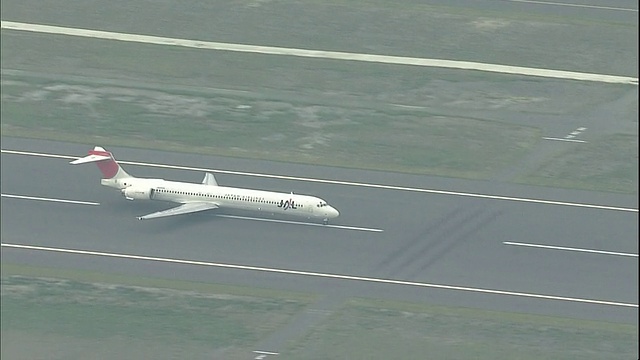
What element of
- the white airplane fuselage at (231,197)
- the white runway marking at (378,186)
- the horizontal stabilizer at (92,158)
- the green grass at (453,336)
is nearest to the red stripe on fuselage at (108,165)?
the horizontal stabilizer at (92,158)

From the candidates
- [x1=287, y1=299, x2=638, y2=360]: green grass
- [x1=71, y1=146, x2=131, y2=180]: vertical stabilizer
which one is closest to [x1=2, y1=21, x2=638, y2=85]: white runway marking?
[x1=71, y1=146, x2=131, y2=180]: vertical stabilizer

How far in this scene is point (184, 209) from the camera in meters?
101

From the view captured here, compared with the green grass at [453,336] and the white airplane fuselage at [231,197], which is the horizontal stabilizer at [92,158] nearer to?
the white airplane fuselage at [231,197]

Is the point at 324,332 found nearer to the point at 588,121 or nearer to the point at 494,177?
the point at 494,177

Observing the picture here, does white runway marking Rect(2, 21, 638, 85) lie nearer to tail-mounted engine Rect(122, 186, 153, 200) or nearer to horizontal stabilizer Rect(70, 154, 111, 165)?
horizontal stabilizer Rect(70, 154, 111, 165)

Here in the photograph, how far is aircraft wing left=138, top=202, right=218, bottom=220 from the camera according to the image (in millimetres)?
99875

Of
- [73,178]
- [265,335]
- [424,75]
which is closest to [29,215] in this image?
[73,178]

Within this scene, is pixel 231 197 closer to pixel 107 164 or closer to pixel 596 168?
pixel 107 164

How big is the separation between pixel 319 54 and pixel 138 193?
2902 cm

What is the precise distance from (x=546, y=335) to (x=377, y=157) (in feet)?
→ 80.9

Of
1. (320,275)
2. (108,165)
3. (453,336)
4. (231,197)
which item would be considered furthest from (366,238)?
(108,165)

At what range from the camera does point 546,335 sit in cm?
8806

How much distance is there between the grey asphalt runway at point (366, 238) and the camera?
93.7 m

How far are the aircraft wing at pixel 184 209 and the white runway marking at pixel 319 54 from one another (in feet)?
89.4
